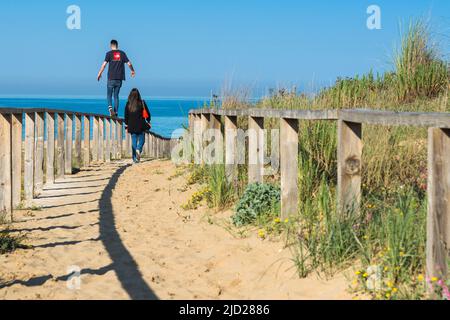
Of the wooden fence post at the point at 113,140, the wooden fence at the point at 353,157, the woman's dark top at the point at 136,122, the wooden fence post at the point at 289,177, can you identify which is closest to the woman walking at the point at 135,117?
the woman's dark top at the point at 136,122

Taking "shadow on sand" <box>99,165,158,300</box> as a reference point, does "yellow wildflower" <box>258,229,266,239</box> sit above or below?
above

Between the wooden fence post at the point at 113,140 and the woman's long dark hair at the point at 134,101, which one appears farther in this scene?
the wooden fence post at the point at 113,140

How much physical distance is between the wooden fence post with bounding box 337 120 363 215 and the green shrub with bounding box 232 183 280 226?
151 cm

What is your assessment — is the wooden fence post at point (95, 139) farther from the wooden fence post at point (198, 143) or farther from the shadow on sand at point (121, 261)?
the shadow on sand at point (121, 261)

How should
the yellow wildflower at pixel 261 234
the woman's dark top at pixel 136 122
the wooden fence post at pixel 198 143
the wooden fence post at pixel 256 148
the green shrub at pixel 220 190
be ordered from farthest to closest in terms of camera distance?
1. the woman's dark top at pixel 136 122
2. the wooden fence post at pixel 198 143
3. the green shrub at pixel 220 190
4. the wooden fence post at pixel 256 148
5. the yellow wildflower at pixel 261 234

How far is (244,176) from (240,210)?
4.94 feet

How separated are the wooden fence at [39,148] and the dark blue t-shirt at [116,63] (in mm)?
1132

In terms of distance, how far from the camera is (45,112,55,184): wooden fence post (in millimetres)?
11516

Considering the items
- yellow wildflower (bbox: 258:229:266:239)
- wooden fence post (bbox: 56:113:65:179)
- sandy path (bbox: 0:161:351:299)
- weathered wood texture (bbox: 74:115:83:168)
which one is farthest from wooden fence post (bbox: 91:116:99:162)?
yellow wildflower (bbox: 258:229:266:239)

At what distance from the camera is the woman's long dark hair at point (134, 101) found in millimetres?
16188

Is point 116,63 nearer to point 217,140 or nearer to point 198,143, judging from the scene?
point 198,143

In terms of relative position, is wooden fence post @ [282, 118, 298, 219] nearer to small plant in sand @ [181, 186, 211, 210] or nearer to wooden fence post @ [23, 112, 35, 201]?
small plant in sand @ [181, 186, 211, 210]

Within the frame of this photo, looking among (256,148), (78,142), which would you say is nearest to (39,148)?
(256,148)
